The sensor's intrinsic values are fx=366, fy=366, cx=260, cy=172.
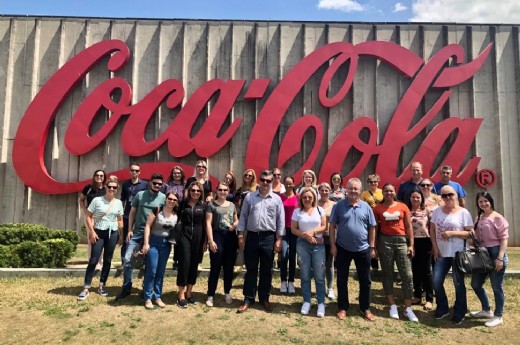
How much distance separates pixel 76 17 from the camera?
35.2ft

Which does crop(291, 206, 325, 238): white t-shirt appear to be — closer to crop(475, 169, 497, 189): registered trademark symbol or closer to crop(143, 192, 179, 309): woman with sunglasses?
crop(143, 192, 179, 309): woman with sunglasses

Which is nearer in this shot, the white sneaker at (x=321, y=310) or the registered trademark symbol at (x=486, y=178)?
the white sneaker at (x=321, y=310)

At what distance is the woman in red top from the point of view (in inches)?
181

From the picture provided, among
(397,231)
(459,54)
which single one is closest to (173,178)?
(397,231)

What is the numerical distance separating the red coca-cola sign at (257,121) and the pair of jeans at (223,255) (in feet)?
17.0

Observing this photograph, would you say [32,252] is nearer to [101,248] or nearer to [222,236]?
[101,248]

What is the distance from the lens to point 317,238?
466 cm

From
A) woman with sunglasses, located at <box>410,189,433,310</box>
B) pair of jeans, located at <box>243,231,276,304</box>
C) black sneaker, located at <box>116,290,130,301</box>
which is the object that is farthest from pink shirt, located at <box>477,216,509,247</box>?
black sneaker, located at <box>116,290,130,301</box>

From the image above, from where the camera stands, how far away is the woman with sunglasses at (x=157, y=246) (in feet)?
Answer: 15.5

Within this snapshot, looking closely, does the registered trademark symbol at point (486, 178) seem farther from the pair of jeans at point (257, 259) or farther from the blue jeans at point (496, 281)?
the pair of jeans at point (257, 259)

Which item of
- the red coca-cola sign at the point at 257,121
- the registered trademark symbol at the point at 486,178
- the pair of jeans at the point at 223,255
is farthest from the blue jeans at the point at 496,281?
the registered trademark symbol at the point at 486,178

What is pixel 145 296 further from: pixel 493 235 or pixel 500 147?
pixel 500 147

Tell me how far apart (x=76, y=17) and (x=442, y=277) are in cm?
1142

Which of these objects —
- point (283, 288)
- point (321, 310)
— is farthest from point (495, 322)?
point (283, 288)
